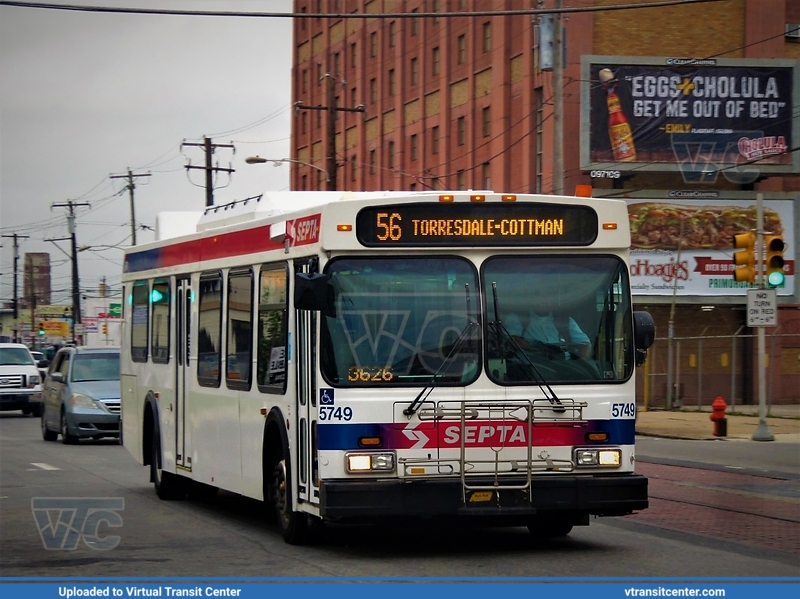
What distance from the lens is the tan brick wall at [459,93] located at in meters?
54.1

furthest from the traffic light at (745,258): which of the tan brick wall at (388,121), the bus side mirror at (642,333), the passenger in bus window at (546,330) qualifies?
the tan brick wall at (388,121)

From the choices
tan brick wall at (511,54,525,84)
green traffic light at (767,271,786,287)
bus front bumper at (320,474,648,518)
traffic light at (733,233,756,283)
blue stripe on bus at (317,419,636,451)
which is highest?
tan brick wall at (511,54,525,84)

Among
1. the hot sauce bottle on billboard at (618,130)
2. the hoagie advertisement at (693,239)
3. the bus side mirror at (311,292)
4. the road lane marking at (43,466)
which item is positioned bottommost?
the road lane marking at (43,466)

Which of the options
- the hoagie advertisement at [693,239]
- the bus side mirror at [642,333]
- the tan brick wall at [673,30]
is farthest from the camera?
the tan brick wall at [673,30]

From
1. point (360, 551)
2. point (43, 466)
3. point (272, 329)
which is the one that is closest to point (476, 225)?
point (272, 329)

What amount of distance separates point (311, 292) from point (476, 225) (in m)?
1.40

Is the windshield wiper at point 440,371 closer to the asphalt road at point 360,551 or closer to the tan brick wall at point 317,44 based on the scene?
the asphalt road at point 360,551

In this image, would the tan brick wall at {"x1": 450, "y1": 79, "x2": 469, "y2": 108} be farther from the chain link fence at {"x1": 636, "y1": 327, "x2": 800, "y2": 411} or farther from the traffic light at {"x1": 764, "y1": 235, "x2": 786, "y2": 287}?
the traffic light at {"x1": 764, "y1": 235, "x2": 786, "y2": 287}

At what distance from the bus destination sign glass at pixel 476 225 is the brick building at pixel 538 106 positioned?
78.9 ft

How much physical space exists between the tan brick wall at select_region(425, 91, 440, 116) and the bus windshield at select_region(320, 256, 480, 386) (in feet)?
157

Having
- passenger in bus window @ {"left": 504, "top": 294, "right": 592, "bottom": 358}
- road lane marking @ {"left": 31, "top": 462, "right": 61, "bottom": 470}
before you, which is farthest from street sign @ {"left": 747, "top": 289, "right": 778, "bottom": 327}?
passenger in bus window @ {"left": 504, "top": 294, "right": 592, "bottom": 358}

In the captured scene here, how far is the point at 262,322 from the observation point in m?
11.6

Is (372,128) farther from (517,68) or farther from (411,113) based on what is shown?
(517,68)

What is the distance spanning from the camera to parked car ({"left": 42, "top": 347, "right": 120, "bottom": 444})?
1034 inches
